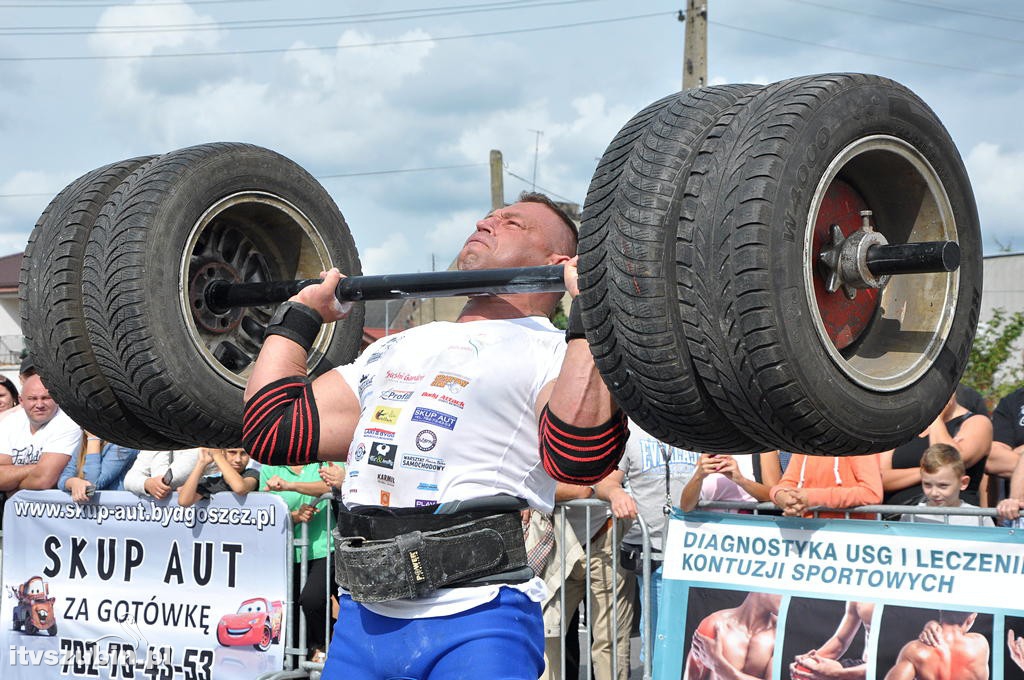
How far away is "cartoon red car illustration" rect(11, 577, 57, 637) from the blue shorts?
12.7 feet

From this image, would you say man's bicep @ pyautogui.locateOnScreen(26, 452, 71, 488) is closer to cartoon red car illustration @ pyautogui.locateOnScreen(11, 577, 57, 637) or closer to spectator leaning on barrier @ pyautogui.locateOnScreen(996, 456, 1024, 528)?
cartoon red car illustration @ pyautogui.locateOnScreen(11, 577, 57, 637)

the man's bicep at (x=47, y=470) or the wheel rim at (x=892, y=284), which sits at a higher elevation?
the wheel rim at (x=892, y=284)

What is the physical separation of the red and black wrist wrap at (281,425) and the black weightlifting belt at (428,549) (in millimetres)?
282

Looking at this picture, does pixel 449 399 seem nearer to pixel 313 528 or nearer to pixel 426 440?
pixel 426 440

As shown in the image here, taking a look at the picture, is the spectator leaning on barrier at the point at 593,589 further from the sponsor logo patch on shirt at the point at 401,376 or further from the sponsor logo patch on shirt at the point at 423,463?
the sponsor logo patch on shirt at the point at 423,463

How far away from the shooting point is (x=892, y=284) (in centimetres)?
291

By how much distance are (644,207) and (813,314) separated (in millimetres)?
432

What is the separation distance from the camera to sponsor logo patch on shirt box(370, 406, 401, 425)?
10.2ft

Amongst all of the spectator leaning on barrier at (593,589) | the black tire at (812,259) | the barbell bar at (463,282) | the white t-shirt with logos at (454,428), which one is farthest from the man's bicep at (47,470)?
the black tire at (812,259)

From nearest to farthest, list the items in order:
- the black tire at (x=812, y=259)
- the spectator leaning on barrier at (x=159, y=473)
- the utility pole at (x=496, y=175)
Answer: the black tire at (x=812, y=259)
the spectator leaning on barrier at (x=159, y=473)
the utility pole at (x=496, y=175)

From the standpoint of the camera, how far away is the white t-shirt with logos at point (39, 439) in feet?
21.6

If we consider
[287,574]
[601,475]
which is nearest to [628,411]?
[601,475]

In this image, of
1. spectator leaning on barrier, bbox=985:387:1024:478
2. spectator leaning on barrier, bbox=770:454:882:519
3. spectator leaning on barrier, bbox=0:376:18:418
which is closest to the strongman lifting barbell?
spectator leaning on barrier, bbox=770:454:882:519

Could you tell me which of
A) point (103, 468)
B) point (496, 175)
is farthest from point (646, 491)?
point (496, 175)
